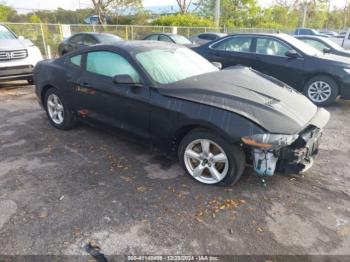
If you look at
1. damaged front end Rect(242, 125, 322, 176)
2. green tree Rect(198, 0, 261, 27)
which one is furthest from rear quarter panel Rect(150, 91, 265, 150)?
green tree Rect(198, 0, 261, 27)

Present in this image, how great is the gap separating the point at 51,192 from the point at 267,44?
5.95m

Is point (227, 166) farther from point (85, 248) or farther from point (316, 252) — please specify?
point (85, 248)

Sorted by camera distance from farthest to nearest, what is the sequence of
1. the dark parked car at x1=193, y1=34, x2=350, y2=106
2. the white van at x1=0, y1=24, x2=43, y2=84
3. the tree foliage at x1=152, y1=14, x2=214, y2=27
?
the tree foliage at x1=152, y1=14, x2=214, y2=27 → the white van at x1=0, y1=24, x2=43, y2=84 → the dark parked car at x1=193, y1=34, x2=350, y2=106

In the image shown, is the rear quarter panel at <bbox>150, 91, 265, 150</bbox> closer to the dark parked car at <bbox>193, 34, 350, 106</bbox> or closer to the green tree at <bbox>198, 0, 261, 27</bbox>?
the dark parked car at <bbox>193, 34, 350, 106</bbox>

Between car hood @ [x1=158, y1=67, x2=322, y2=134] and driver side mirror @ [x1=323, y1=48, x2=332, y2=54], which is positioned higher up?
driver side mirror @ [x1=323, y1=48, x2=332, y2=54]

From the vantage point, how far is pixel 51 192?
10.2ft

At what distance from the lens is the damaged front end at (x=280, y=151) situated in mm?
2740

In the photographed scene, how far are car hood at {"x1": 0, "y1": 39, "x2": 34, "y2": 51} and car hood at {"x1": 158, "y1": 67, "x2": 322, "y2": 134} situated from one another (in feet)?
20.2

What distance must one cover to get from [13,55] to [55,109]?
3.83 meters

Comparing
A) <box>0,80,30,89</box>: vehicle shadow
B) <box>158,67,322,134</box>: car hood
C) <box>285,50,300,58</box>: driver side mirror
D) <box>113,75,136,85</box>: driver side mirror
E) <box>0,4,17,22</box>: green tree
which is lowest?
<box>0,80,30,89</box>: vehicle shadow

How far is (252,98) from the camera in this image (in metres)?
3.19

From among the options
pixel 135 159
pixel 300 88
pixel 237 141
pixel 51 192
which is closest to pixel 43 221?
pixel 51 192

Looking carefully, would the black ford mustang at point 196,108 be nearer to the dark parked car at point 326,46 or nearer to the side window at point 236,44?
the side window at point 236,44

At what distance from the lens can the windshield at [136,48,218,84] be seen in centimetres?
352
